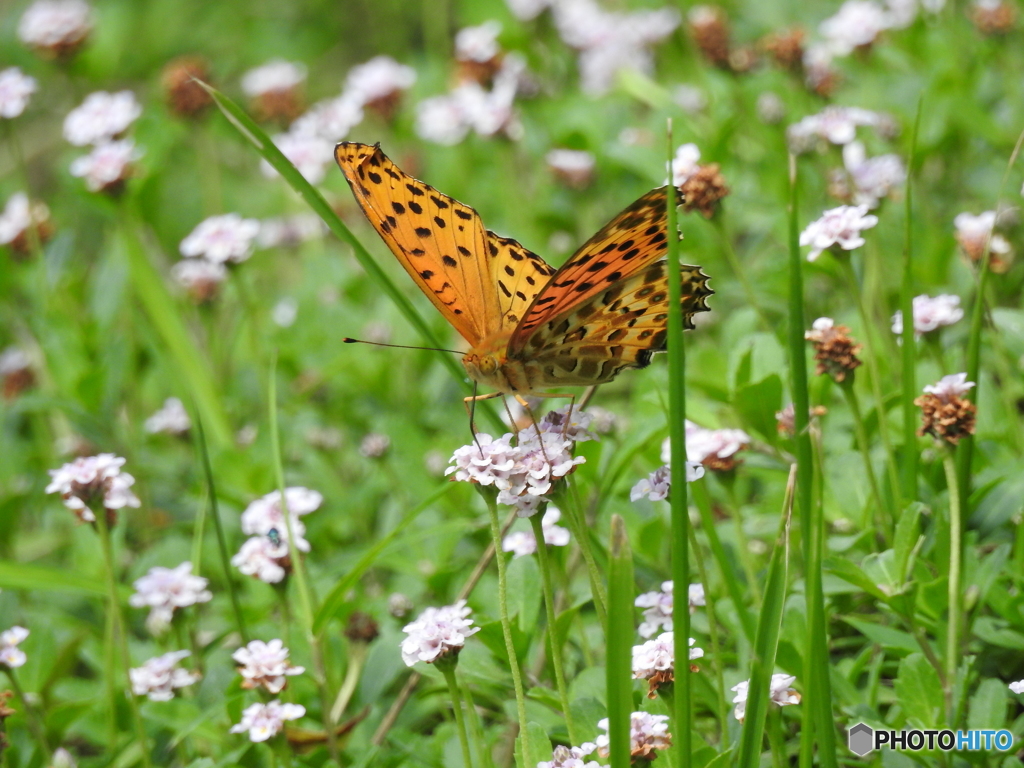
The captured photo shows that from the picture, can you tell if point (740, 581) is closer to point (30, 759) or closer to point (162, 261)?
point (30, 759)

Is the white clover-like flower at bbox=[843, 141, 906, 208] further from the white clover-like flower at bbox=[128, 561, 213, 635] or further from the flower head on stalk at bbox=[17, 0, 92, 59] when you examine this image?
the flower head on stalk at bbox=[17, 0, 92, 59]

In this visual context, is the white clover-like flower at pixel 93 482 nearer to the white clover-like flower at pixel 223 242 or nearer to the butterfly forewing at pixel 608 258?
the butterfly forewing at pixel 608 258

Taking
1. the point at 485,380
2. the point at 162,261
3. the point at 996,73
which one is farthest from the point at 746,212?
the point at 162,261

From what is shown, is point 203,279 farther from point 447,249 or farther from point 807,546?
point 807,546

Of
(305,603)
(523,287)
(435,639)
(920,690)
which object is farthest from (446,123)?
(920,690)

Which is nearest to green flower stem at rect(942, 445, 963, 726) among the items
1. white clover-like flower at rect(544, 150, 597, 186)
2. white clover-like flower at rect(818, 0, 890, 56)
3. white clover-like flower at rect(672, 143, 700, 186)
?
white clover-like flower at rect(672, 143, 700, 186)

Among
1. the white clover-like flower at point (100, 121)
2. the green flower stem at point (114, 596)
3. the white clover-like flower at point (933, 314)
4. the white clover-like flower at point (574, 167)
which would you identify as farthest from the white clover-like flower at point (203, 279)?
the white clover-like flower at point (933, 314)
